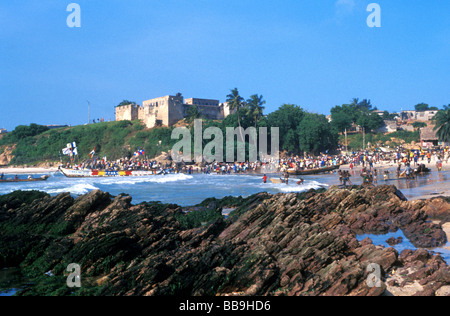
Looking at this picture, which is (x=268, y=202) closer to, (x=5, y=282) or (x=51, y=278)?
(x=51, y=278)

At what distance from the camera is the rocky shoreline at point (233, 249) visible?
8.68 meters

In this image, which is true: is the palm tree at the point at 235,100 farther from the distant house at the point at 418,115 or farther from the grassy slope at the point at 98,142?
the distant house at the point at 418,115

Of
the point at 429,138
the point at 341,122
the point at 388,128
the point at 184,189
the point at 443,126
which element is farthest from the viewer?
the point at 388,128

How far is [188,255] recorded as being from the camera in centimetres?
977

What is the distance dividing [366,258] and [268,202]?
213 inches

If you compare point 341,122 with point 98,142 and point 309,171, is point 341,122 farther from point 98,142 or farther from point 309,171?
point 98,142

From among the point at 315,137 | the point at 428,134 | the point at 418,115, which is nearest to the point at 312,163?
the point at 315,137

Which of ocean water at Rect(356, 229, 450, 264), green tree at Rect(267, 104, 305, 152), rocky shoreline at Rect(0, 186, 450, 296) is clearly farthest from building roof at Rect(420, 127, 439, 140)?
ocean water at Rect(356, 229, 450, 264)

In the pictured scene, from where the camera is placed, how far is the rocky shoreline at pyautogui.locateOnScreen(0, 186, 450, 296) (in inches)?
342

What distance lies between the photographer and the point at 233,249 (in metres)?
10.4

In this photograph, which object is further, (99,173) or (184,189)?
(99,173)

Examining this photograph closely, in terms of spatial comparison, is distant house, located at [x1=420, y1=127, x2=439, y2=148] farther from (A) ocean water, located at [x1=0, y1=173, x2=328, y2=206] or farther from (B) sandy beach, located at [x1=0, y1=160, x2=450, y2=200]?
(A) ocean water, located at [x1=0, y1=173, x2=328, y2=206]

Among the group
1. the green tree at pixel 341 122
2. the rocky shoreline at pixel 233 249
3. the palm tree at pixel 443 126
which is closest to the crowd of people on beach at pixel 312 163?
the palm tree at pixel 443 126
